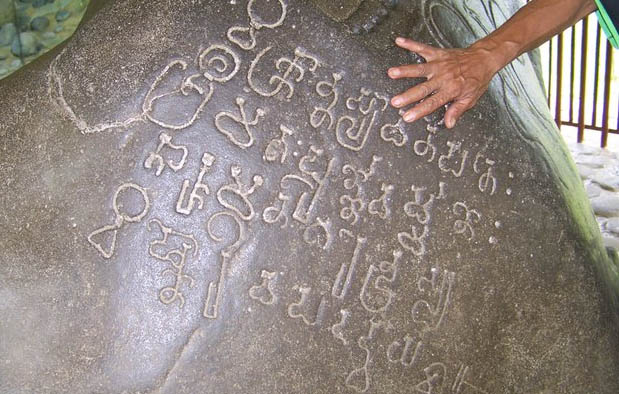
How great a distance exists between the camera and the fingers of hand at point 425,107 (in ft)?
5.48

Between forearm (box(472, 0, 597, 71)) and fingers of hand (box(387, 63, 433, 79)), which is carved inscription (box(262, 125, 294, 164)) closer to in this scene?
→ fingers of hand (box(387, 63, 433, 79))

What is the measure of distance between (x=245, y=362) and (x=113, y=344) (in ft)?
0.90

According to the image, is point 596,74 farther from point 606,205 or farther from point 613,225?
point 613,225

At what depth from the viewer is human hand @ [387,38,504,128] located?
166 centimetres

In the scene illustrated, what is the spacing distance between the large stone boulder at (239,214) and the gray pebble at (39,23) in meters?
2.10

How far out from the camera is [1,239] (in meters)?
1.62

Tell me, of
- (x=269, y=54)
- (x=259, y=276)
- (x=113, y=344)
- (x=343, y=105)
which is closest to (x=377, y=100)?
(x=343, y=105)

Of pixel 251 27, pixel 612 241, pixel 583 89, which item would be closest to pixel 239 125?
pixel 251 27

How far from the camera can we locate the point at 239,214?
5.21 feet

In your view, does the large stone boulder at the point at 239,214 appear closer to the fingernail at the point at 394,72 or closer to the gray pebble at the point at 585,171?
the fingernail at the point at 394,72

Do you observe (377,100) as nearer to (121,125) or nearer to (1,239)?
(121,125)

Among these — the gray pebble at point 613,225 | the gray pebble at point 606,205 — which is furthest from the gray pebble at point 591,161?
the gray pebble at point 613,225

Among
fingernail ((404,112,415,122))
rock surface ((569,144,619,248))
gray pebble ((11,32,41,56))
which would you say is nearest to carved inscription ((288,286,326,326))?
fingernail ((404,112,415,122))

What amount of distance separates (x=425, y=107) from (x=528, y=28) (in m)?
0.32
